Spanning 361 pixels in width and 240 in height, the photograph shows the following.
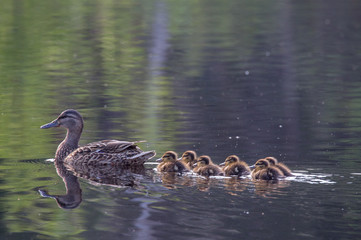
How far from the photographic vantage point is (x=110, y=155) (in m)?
10.3

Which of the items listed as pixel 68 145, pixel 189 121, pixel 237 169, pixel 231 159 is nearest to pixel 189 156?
pixel 231 159

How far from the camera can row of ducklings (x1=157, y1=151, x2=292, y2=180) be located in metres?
8.98

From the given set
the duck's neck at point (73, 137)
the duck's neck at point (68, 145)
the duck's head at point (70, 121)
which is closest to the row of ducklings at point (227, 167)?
the duck's neck at point (68, 145)

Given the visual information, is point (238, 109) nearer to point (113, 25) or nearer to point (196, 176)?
point (196, 176)

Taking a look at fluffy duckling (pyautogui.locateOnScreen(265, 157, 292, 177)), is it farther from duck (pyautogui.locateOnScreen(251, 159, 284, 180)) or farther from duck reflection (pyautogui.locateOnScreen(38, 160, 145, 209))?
duck reflection (pyautogui.locateOnScreen(38, 160, 145, 209))

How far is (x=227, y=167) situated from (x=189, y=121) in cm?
387

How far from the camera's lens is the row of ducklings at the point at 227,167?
8977 mm

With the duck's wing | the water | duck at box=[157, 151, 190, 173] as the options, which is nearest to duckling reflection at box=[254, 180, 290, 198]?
the water

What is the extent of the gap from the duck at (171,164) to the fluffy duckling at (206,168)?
16cm

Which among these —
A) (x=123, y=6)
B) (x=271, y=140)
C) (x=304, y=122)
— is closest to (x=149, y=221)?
(x=271, y=140)

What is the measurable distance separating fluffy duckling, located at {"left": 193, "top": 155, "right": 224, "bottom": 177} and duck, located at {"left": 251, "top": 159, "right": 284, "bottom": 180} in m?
0.41

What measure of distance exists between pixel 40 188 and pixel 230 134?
3.99m

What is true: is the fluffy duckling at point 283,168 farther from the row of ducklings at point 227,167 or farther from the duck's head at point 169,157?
the duck's head at point 169,157

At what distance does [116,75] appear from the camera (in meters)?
19.8
